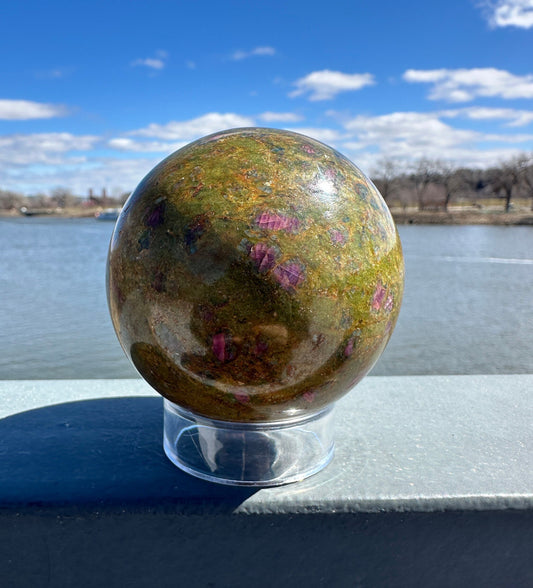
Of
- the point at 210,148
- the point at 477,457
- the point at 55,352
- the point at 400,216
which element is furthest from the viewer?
the point at 400,216

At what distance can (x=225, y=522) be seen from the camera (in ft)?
8.80

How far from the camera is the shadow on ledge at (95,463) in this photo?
2.69 m

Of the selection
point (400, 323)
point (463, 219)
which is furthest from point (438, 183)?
point (400, 323)

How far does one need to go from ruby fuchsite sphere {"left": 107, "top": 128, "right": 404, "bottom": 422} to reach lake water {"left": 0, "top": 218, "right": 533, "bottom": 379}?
3.95m

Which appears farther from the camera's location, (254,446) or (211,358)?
(254,446)

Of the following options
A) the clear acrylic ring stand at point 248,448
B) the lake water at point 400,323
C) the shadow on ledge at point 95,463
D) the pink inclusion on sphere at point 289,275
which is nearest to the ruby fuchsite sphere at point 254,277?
the pink inclusion on sphere at point 289,275

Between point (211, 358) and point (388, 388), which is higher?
point (211, 358)

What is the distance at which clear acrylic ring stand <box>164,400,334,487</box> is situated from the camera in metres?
2.91

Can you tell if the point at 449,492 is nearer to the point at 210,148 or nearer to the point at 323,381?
the point at 323,381

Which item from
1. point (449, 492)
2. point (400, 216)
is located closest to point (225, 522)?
point (449, 492)

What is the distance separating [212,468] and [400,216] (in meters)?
55.4

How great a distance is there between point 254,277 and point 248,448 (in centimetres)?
92

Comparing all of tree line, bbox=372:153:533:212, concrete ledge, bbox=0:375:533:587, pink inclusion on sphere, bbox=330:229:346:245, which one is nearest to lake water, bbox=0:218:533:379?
concrete ledge, bbox=0:375:533:587

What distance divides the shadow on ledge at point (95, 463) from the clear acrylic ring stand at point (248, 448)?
73 mm
